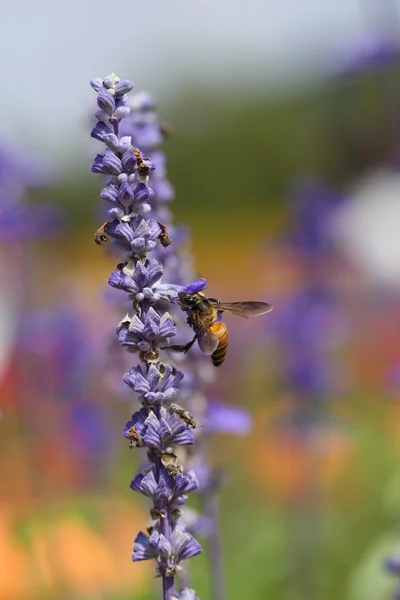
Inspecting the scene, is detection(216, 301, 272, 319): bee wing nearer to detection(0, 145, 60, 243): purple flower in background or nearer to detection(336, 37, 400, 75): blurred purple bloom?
detection(0, 145, 60, 243): purple flower in background

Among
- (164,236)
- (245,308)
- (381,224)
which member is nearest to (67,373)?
(245,308)

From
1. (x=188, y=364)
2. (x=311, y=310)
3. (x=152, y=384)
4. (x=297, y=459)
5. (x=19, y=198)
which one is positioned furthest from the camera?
(x=297, y=459)

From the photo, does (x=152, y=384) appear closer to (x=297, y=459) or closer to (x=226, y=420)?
(x=226, y=420)

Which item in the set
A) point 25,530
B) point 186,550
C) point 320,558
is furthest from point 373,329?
point 186,550

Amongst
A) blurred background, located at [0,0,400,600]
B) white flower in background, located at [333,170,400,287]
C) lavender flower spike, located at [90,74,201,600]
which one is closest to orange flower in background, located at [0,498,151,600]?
blurred background, located at [0,0,400,600]

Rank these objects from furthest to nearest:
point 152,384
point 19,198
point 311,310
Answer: point 311,310 → point 19,198 → point 152,384

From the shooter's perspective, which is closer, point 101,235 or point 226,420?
point 101,235

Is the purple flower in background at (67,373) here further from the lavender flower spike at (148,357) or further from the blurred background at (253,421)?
the lavender flower spike at (148,357)
